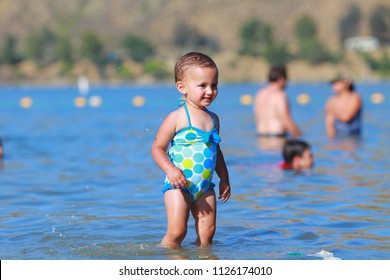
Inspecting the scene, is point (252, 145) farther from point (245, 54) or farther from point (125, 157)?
point (245, 54)

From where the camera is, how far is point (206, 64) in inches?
226

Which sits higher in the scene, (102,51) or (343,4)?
(343,4)

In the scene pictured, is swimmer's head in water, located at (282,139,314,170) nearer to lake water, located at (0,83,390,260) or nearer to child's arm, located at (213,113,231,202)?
lake water, located at (0,83,390,260)

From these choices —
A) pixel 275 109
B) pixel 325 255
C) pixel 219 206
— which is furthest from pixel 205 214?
pixel 275 109

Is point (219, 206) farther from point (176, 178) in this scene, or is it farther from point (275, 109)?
point (275, 109)

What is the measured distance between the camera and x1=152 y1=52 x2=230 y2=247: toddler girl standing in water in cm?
577

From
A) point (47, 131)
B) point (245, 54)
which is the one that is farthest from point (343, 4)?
point (47, 131)

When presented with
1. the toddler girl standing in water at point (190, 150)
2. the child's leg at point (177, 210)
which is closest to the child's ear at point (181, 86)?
the toddler girl standing in water at point (190, 150)

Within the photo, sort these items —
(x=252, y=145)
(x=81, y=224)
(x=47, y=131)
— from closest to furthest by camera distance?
(x=81, y=224) < (x=252, y=145) < (x=47, y=131)

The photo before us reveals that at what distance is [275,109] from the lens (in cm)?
1483

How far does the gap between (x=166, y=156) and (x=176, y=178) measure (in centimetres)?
19

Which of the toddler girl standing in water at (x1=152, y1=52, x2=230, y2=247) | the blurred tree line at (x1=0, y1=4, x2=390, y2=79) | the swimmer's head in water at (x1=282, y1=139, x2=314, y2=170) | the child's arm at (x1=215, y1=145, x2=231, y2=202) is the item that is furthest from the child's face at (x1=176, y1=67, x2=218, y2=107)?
the blurred tree line at (x1=0, y1=4, x2=390, y2=79)

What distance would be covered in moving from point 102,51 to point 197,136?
13406cm
